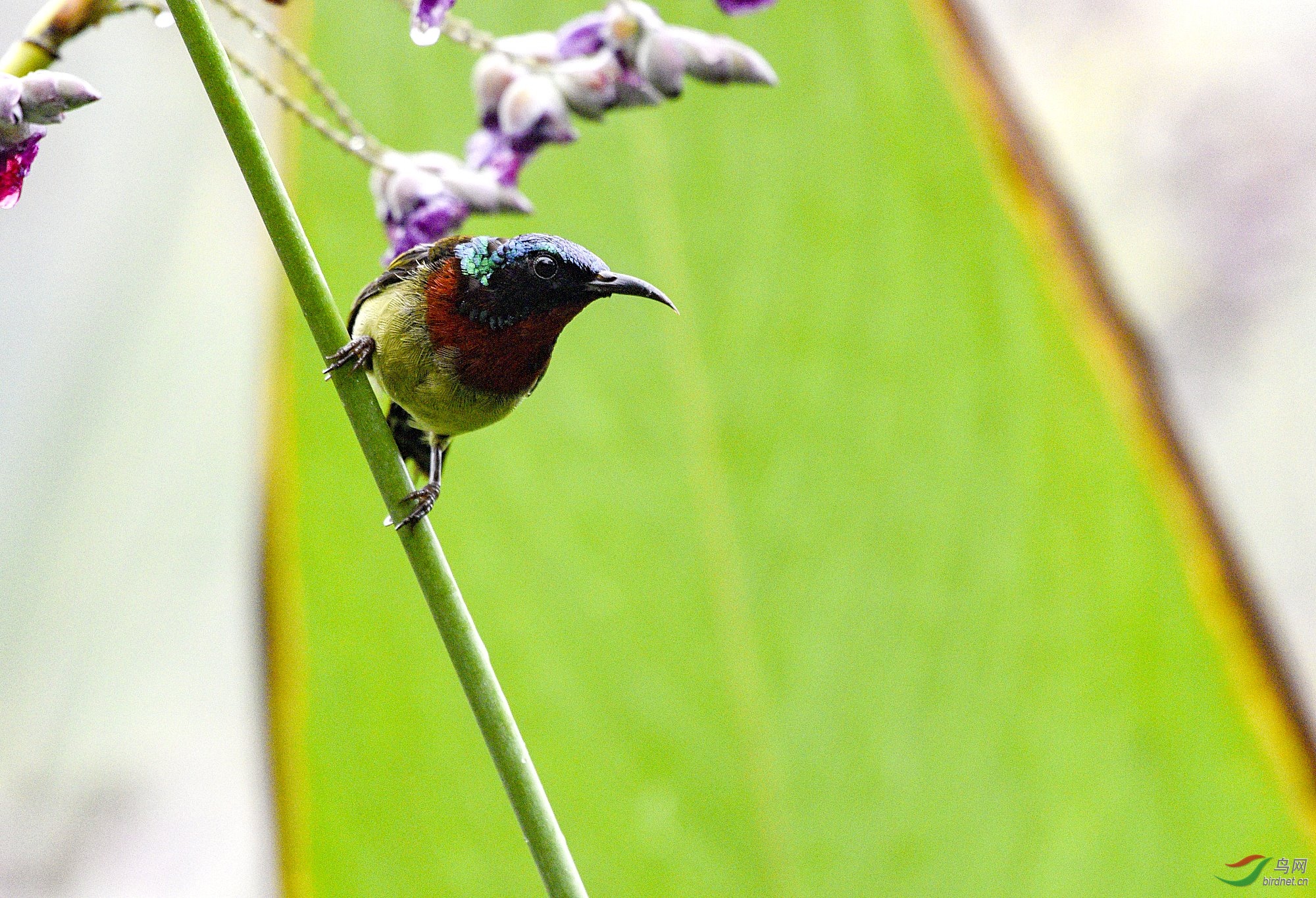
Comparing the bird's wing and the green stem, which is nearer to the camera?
the green stem

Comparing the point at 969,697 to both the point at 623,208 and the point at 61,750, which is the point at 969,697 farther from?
the point at 61,750

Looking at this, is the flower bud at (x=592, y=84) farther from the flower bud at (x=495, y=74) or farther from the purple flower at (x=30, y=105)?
the purple flower at (x=30, y=105)

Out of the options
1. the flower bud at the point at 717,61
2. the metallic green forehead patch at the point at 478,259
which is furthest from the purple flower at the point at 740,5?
the metallic green forehead patch at the point at 478,259

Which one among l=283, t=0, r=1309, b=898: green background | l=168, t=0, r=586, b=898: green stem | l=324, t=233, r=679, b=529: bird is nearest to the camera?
l=168, t=0, r=586, b=898: green stem

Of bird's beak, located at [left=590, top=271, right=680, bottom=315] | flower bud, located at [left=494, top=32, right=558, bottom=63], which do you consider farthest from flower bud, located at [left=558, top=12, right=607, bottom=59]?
bird's beak, located at [left=590, top=271, right=680, bottom=315]

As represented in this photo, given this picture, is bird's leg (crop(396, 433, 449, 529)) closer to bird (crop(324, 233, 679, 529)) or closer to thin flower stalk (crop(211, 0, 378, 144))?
bird (crop(324, 233, 679, 529))

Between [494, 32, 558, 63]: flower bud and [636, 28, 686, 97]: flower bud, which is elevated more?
[494, 32, 558, 63]: flower bud
